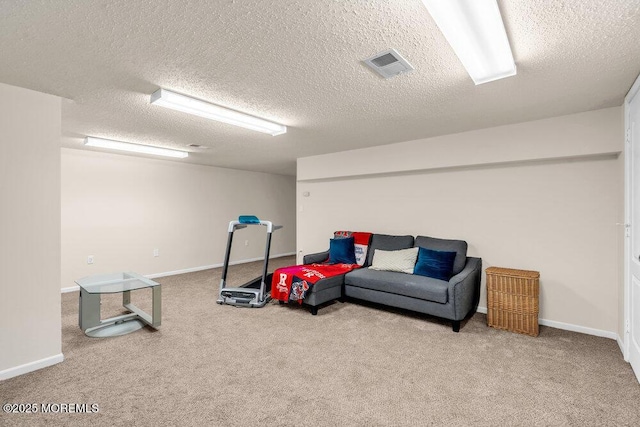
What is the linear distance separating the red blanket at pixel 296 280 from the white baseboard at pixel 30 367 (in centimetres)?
216

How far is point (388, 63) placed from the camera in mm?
2029

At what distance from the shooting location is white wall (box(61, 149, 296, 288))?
480 cm

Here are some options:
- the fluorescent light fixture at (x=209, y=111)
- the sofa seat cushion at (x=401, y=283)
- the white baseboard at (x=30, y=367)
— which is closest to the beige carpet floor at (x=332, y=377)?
the white baseboard at (x=30, y=367)

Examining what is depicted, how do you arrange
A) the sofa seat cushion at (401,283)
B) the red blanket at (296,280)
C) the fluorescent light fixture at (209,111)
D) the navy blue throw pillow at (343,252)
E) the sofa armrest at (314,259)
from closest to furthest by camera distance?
1. the fluorescent light fixture at (209,111)
2. the sofa seat cushion at (401,283)
3. the red blanket at (296,280)
4. the navy blue throw pillow at (343,252)
5. the sofa armrest at (314,259)

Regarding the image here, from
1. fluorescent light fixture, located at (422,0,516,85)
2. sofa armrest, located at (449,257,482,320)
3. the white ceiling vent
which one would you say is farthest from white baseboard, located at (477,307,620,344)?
the white ceiling vent

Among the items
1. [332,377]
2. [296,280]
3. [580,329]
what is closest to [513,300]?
[580,329]

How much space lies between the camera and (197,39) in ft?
5.76

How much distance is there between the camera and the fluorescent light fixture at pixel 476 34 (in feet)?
4.70

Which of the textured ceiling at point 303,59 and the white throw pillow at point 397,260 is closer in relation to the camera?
the textured ceiling at point 303,59

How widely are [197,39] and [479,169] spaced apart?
3534mm

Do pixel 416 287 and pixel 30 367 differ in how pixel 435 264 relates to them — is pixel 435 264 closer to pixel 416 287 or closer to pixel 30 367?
pixel 416 287

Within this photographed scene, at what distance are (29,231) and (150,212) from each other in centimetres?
339

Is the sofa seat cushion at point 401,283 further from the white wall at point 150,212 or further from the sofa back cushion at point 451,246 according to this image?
the white wall at point 150,212

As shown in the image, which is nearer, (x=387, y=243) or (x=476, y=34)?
(x=476, y=34)
